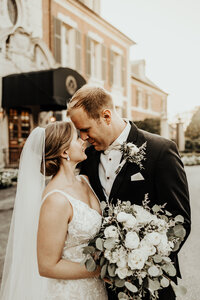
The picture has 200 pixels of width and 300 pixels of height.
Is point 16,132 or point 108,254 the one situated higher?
point 16,132

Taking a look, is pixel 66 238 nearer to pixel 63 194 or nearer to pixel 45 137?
pixel 63 194

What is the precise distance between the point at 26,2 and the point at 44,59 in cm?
232

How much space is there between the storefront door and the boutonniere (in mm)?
10357

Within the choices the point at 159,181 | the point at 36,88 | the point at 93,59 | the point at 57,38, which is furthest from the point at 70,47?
the point at 159,181

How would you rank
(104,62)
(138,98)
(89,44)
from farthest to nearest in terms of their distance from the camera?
(138,98), (104,62), (89,44)

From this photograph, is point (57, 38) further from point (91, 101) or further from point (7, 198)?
point (91, 101)

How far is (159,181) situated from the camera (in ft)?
6.82

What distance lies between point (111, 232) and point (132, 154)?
668 millimetres

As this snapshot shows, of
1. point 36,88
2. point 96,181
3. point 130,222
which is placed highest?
point 36,88

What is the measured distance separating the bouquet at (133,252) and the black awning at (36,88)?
9316mm

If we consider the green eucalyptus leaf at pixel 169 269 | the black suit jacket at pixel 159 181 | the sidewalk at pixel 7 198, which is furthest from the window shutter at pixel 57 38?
the green eucalyptus leaf at pixel 169 269

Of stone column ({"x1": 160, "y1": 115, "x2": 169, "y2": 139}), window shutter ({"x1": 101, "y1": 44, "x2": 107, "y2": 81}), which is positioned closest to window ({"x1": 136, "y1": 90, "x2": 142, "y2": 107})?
stone column ({"x1": 160, "y1": 115, "x2": 169, "y2": 139})

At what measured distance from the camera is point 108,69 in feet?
58.3

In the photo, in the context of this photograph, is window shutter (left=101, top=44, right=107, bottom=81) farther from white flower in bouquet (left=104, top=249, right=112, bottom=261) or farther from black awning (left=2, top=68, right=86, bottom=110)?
white flower in bouquet (left=104, top=249, right=112, bottom=261)
